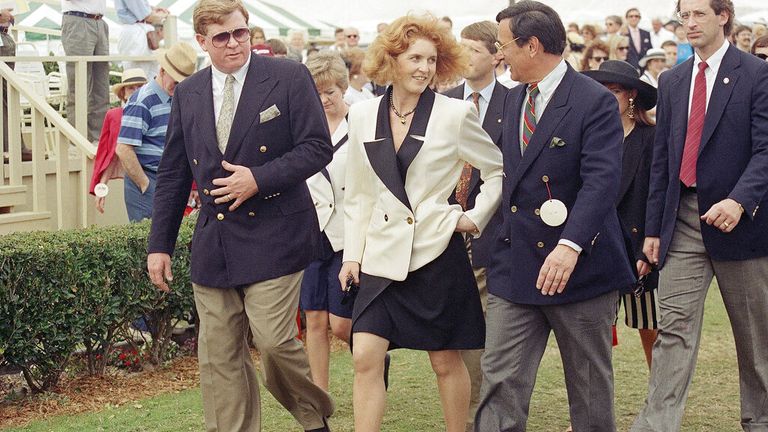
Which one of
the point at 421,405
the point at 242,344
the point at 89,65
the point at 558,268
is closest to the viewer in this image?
the point at 558,268

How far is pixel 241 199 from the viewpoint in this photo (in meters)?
5.49

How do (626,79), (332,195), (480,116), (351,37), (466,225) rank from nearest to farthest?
(466,225), (626,79), (480,116), (332,195), (351,37)

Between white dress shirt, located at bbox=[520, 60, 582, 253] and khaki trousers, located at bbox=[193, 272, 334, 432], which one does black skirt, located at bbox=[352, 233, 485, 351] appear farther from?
white dress shirt, located at bbox=[520, 60, 582, 253]

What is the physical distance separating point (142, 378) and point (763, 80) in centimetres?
447

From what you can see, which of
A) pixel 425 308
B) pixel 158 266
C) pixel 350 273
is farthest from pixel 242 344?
pixel 425 308

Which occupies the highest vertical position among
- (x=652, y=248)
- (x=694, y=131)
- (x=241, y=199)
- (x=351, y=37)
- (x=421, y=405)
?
(x=351, y=37)

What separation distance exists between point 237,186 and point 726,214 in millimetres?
2156

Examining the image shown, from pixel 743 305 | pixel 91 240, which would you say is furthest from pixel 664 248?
pixel 91 240

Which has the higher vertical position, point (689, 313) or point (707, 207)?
point (707, 207)

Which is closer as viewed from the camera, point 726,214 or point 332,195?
point 726,214

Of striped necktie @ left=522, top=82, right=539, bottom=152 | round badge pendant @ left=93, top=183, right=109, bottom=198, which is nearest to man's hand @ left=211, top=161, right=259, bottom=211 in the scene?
striped necktie @ left=522, top=82, right=539, bottom=152

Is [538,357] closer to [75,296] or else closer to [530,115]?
[530,115]

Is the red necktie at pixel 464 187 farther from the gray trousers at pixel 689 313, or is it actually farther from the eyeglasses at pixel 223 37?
the eyeglasses at pixel 223 37

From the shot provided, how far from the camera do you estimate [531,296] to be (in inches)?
199
